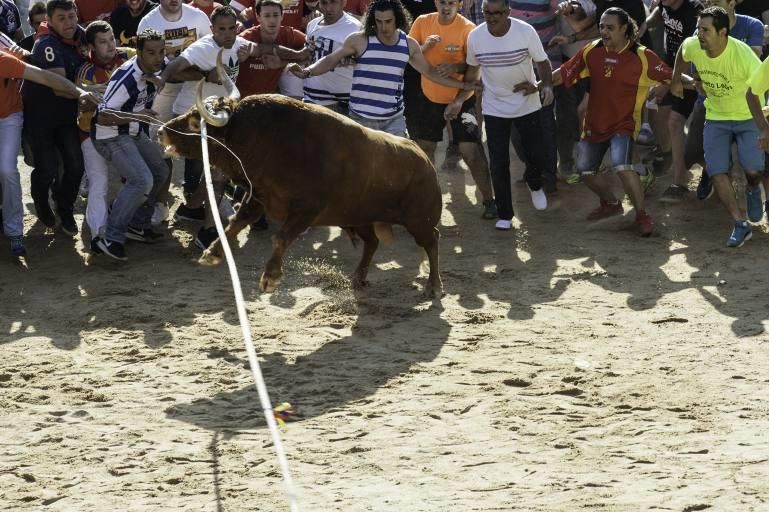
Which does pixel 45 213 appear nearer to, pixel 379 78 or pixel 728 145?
pixel 379 78

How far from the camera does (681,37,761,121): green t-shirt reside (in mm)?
10750

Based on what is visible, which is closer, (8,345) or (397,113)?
(8,345)

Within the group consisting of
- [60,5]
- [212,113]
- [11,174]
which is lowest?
[11,174]

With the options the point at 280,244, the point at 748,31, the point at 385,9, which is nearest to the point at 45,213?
the point at 280,244

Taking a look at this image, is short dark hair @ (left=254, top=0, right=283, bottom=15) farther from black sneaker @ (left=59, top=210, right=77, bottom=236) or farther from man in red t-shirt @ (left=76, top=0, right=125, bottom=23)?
black sneaker @ (left=59, top=210, right=77, bottom=236)

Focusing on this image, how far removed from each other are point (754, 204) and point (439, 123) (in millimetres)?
2886

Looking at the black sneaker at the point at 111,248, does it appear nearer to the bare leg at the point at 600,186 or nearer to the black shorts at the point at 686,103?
the bare leg at the point at 600,186

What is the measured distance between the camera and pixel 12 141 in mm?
10766

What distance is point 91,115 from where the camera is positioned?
1098 cm

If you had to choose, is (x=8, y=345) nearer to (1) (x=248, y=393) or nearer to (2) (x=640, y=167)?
(1) (x=248, y=393)

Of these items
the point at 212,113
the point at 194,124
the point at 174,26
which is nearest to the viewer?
the point at 212,113

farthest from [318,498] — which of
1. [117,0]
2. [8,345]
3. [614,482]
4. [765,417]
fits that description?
[117,0]

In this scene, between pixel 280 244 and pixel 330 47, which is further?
pixel 330 47

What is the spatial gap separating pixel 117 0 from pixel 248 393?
5.92 metres
